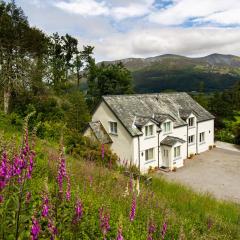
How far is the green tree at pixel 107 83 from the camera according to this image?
2035 inches

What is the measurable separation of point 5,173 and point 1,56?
31562 millimetres

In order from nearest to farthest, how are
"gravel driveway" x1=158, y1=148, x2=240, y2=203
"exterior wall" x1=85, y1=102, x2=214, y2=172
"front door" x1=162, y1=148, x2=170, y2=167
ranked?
1. "gravel driveway" x1=158, y1=148, x2=240, y2=203
2. "exterior wall" x1=85, y1=102, x2=214, y2=172
3. "front door" x1=162, y1=148, x2=170, y2=167

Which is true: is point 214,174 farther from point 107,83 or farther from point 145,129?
point 107,83

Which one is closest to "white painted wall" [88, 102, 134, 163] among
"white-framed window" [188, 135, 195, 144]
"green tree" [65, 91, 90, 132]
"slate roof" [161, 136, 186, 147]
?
"green tree" [65, 91, 90, 132]

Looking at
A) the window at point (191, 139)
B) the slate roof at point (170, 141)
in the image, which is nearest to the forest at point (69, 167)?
the window at point (191, 139)

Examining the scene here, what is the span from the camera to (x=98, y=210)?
6.09m

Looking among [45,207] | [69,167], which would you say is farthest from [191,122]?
[45,207]

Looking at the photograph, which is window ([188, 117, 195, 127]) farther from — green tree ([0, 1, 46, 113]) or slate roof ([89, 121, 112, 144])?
green tree ([0, 1, 46, 113])

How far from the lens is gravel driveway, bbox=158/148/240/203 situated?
889 inches

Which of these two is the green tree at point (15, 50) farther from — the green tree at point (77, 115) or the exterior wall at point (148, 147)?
the exterior wall at point (148, 147)

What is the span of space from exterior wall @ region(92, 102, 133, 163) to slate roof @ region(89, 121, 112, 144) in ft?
1.23

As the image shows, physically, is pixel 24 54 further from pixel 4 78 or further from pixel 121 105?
pixel 121 105

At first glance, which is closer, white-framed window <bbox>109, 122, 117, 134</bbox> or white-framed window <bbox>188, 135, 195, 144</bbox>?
white-framed window <bbox>109, 122, 117, 134</bbox>

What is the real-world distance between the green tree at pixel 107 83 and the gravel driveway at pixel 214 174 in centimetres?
2177
